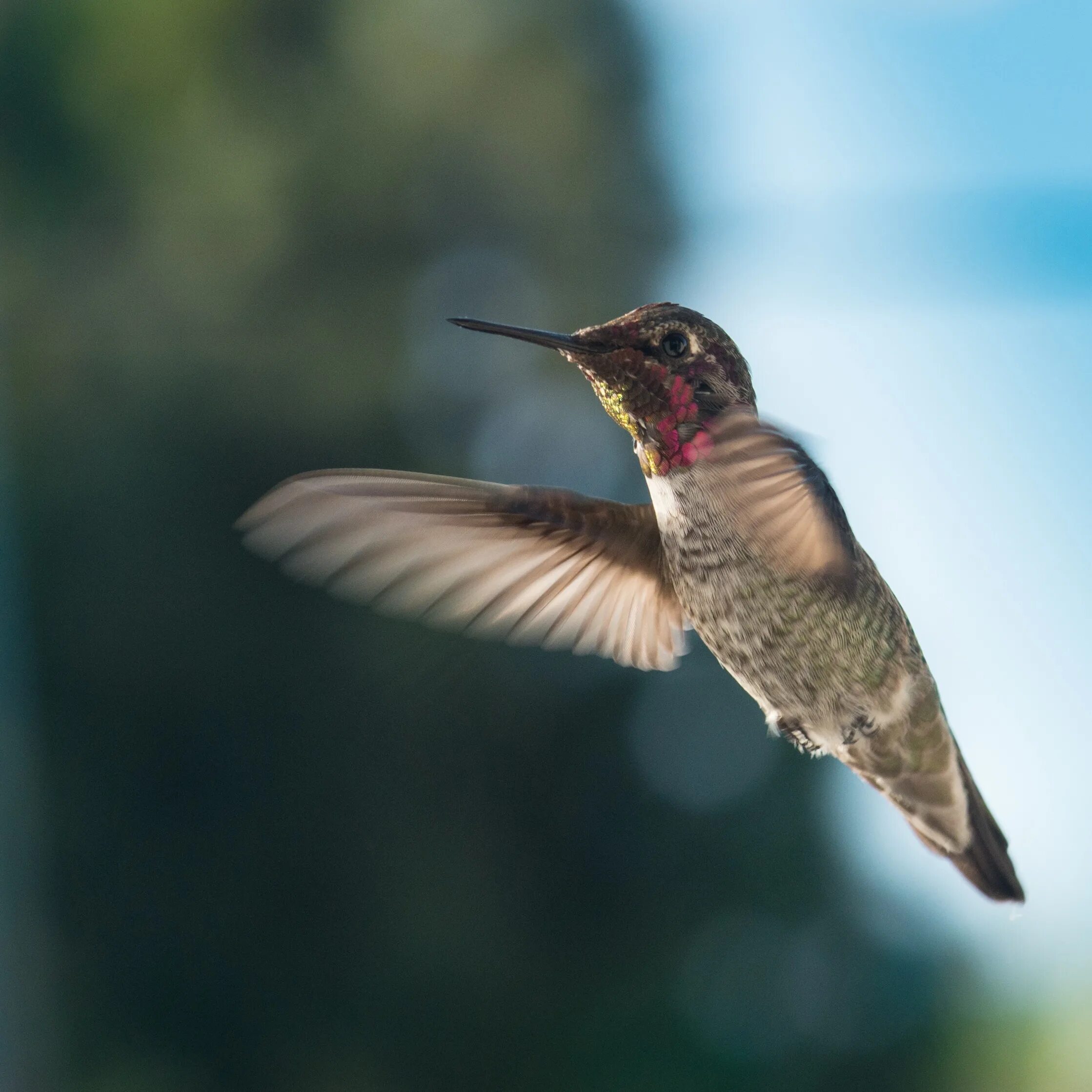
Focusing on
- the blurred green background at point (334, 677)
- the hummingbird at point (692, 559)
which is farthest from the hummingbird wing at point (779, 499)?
the blurred green background at point (334, 677)

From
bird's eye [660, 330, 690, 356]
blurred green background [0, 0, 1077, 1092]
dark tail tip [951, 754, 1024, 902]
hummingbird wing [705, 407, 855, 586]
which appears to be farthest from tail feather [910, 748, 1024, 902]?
blurred green background [0, 0, 1077, 1092]

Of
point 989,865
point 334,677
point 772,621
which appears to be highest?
point 772,621

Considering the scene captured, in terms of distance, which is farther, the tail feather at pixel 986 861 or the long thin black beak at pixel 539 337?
the tail feather at pixel 986 861

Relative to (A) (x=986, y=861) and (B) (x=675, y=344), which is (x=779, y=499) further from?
(A) (x=986, y=861)

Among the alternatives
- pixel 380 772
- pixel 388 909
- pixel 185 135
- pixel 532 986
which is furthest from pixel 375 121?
pixel 532 986

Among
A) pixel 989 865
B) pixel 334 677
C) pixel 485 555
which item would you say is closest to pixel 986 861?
pixel 989 865

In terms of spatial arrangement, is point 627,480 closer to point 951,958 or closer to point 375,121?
point 375,121

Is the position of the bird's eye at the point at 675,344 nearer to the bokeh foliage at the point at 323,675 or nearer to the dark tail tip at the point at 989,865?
the dark tail tip at the point at 989,865
